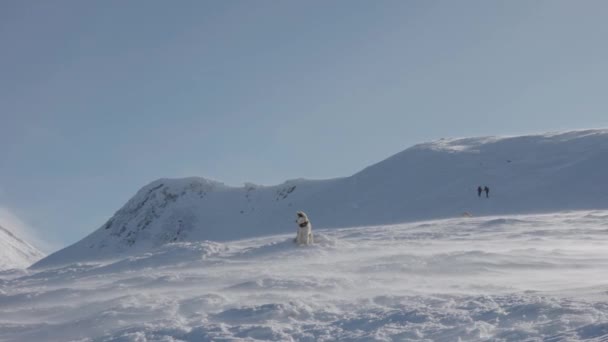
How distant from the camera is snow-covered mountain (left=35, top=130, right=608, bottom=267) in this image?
119 feet

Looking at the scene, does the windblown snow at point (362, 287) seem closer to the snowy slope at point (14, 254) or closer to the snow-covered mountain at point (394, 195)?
the snow-covered mountain at point (394, 195)

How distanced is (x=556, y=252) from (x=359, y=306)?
291 inches

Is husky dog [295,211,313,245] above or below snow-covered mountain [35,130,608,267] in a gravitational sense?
below

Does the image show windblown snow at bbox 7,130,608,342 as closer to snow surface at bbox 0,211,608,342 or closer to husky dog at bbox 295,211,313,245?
snow surface at bbox 0,211,608,342

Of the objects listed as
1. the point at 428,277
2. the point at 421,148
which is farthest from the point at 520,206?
the point at 428,277

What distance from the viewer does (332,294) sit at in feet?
37.4

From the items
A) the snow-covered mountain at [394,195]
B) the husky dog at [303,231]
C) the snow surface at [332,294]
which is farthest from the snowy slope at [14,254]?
the snow surface at [332,294]

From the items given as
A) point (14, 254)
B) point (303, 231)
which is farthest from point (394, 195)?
point (14, 254)

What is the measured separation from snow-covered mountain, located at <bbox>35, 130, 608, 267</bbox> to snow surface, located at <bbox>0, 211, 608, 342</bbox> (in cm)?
1622

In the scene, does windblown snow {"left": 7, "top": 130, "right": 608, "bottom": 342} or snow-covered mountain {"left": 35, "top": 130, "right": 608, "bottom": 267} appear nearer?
windblown snow {"left": 7, "top": 130, "right": 608, "bottom": 342}

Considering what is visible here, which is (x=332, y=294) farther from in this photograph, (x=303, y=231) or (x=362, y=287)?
(x=303, y=231)

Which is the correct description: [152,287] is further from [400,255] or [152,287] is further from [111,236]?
[111,236]

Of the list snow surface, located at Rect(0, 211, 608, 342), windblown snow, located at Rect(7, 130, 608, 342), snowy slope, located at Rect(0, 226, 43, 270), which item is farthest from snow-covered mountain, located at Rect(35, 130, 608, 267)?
snowy slope, located at Rect(0, 226, 43, 270)

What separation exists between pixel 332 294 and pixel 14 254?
14874 centimetres
